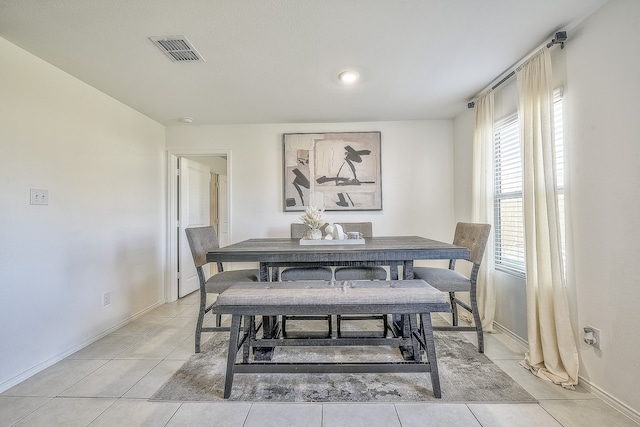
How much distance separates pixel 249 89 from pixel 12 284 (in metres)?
2.24

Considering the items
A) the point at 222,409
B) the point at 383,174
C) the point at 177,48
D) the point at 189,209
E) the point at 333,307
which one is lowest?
the point at 222,409

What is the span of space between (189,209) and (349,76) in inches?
106

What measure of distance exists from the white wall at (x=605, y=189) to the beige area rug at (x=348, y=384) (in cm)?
48

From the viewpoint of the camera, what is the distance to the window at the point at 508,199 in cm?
236

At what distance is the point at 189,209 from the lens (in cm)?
375

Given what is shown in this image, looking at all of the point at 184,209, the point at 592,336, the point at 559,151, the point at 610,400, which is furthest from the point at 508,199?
the point at 184,209

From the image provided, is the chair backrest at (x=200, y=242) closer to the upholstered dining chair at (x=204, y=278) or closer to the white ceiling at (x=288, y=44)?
the upholstered dining chair at (x=204, y=278)

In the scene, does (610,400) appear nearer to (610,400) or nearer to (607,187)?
(610,400)

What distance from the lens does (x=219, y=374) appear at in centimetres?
190

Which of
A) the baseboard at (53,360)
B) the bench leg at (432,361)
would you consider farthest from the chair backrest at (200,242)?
the bench leg at (432,361)

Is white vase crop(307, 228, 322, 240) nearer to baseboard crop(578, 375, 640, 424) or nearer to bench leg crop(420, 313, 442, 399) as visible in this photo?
bench leg crop(420, 313, 442, 399)

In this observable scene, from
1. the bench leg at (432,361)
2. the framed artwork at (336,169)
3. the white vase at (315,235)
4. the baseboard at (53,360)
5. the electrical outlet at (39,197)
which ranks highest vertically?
the framed artwork at (336,169)

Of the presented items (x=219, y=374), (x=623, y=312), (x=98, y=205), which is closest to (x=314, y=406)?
(x=219, y=374)

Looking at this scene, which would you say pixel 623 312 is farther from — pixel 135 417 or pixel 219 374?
pixel 135 417
